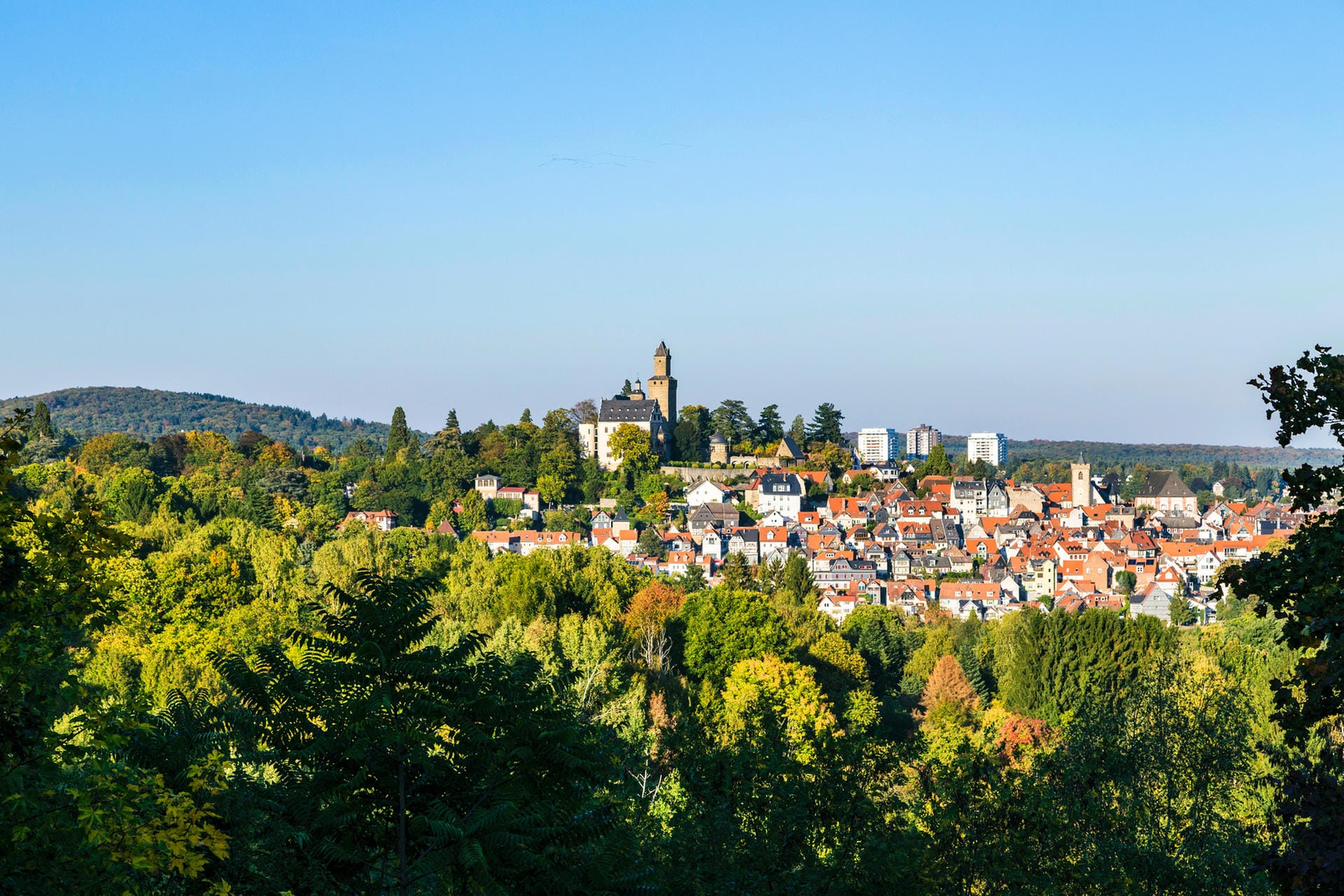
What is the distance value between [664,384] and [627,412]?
11956mm

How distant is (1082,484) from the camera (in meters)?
120

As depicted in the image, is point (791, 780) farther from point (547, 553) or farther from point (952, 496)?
point (952, 496)

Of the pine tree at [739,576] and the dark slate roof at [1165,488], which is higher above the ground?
the dark slate roof at [1165,488]

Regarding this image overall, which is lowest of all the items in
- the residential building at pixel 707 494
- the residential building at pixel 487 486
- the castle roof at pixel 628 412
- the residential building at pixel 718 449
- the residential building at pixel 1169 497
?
the residential building at pixel 1169 497

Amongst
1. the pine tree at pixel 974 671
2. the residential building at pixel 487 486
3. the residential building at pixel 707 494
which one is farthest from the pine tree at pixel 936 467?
the pine tree at pixel 974 671

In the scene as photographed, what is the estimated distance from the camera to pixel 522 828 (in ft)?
30.2

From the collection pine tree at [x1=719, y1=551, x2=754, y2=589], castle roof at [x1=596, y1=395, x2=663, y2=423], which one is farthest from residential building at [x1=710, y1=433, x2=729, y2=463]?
pine tree at [x1=719, y1=551, x2=754, y2=589]

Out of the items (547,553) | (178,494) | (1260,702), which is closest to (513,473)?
(178,494)

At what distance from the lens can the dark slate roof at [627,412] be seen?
104438 mm

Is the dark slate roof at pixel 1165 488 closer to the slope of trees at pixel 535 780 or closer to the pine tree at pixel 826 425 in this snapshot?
the pine tree at pixel 826 425

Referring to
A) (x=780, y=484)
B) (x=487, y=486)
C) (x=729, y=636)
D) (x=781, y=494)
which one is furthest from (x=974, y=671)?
(x=487, y=486)

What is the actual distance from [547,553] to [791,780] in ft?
126

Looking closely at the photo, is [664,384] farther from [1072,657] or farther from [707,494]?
[1072,657]

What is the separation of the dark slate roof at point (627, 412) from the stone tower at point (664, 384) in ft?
26.5
